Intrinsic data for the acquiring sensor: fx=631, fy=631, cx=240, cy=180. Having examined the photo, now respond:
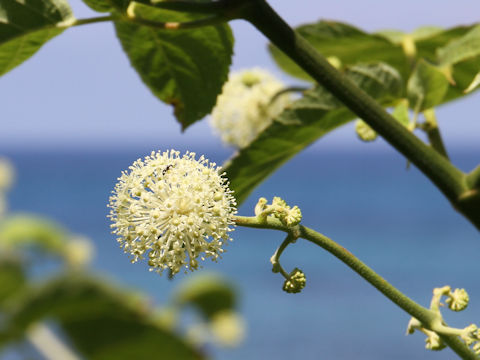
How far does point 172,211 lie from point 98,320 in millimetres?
635

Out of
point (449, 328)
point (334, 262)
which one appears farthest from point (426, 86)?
point (334, 262)

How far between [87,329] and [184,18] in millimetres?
1009

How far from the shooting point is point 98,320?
1.71 metres

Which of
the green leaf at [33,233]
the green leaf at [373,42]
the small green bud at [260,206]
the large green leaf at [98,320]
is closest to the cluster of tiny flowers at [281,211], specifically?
the small green bud at [260,206]

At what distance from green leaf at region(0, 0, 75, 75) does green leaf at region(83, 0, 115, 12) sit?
0.25 feet

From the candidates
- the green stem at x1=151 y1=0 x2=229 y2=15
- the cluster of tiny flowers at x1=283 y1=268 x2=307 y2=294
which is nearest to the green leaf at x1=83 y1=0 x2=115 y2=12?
the green stem at x1=151 y1=0 x2=229 y2=15

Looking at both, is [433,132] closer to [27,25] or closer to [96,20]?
[96,20]

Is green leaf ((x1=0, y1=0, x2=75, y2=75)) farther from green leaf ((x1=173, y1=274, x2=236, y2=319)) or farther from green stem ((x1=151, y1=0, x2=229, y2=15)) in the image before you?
green leaf ((x1=173, y1=274, x2=236, y2=319))

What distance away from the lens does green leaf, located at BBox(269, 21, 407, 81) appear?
6.59ft

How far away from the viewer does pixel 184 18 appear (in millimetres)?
1334

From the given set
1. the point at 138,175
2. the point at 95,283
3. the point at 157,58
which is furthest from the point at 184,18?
the point at 95,283

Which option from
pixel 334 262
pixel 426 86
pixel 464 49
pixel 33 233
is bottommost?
pixel 426 86

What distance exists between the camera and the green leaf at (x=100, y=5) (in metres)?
1.23

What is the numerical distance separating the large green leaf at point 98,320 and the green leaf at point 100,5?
1.95ft
